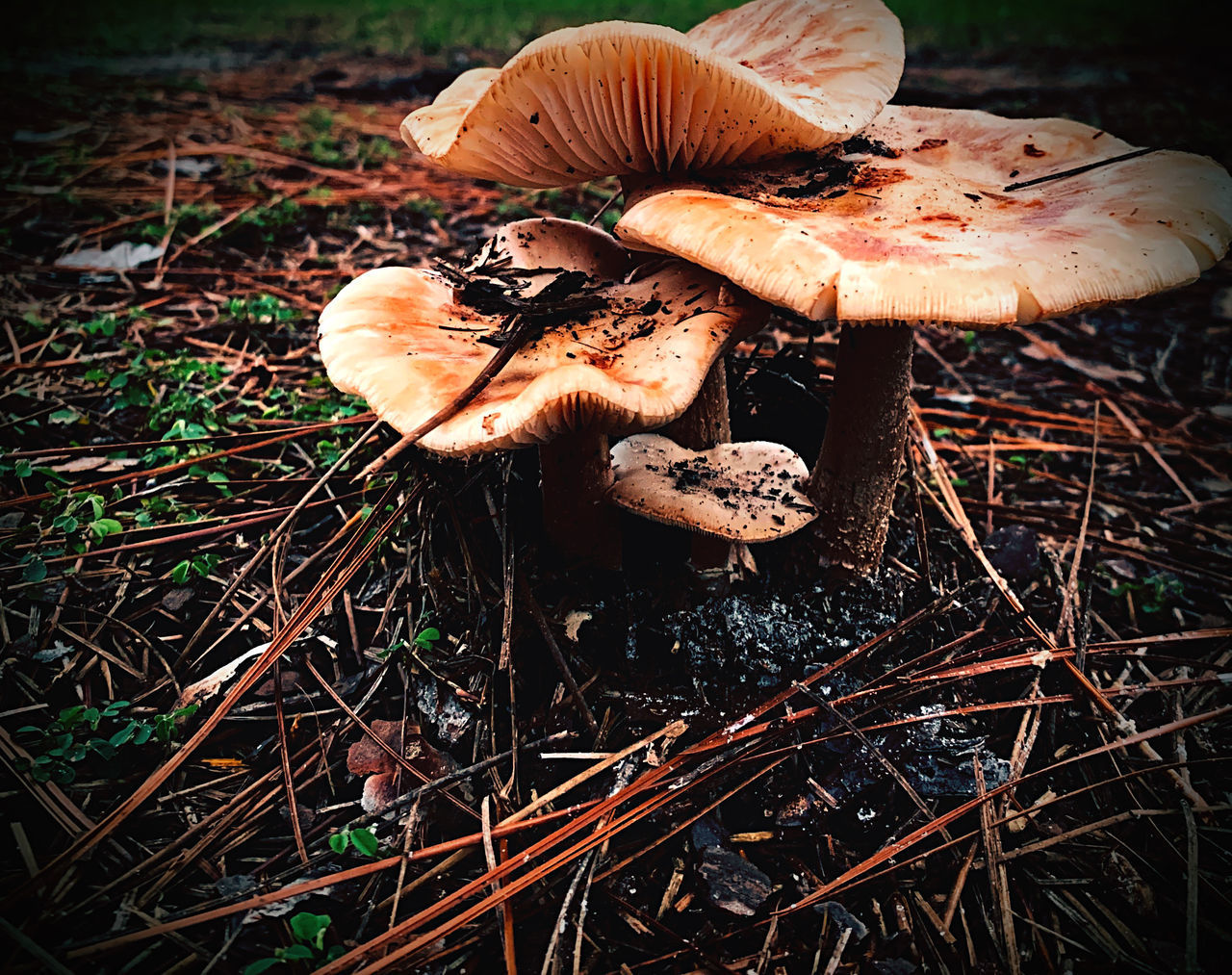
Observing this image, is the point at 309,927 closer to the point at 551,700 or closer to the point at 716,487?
the point at 551,700

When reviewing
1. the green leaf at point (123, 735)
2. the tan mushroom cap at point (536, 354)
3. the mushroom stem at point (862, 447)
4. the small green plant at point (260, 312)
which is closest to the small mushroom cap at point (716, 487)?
the mushroom stem at point (862, 447)

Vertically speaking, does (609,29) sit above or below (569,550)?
above

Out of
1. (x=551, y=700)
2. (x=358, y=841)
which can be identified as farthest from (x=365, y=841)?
(x=551, y=700)

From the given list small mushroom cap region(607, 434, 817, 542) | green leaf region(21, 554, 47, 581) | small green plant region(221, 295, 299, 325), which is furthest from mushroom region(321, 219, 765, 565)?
small green plant region(221, 295, 299, 325)

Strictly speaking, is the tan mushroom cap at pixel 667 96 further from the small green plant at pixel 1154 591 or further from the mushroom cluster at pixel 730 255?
the small green plant at pixel 1154 591

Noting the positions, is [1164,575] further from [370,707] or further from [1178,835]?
[370,707]

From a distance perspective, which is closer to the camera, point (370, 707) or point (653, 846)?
point (653, 846)

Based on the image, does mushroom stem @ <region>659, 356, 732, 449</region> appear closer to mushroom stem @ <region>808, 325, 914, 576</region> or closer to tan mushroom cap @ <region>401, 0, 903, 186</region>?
mushroom stem @ <region>808, 325, 914, 576</region>

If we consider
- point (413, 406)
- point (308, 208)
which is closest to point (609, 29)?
point (413, 406)

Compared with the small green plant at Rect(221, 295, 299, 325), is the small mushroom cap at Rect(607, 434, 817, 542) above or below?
below
